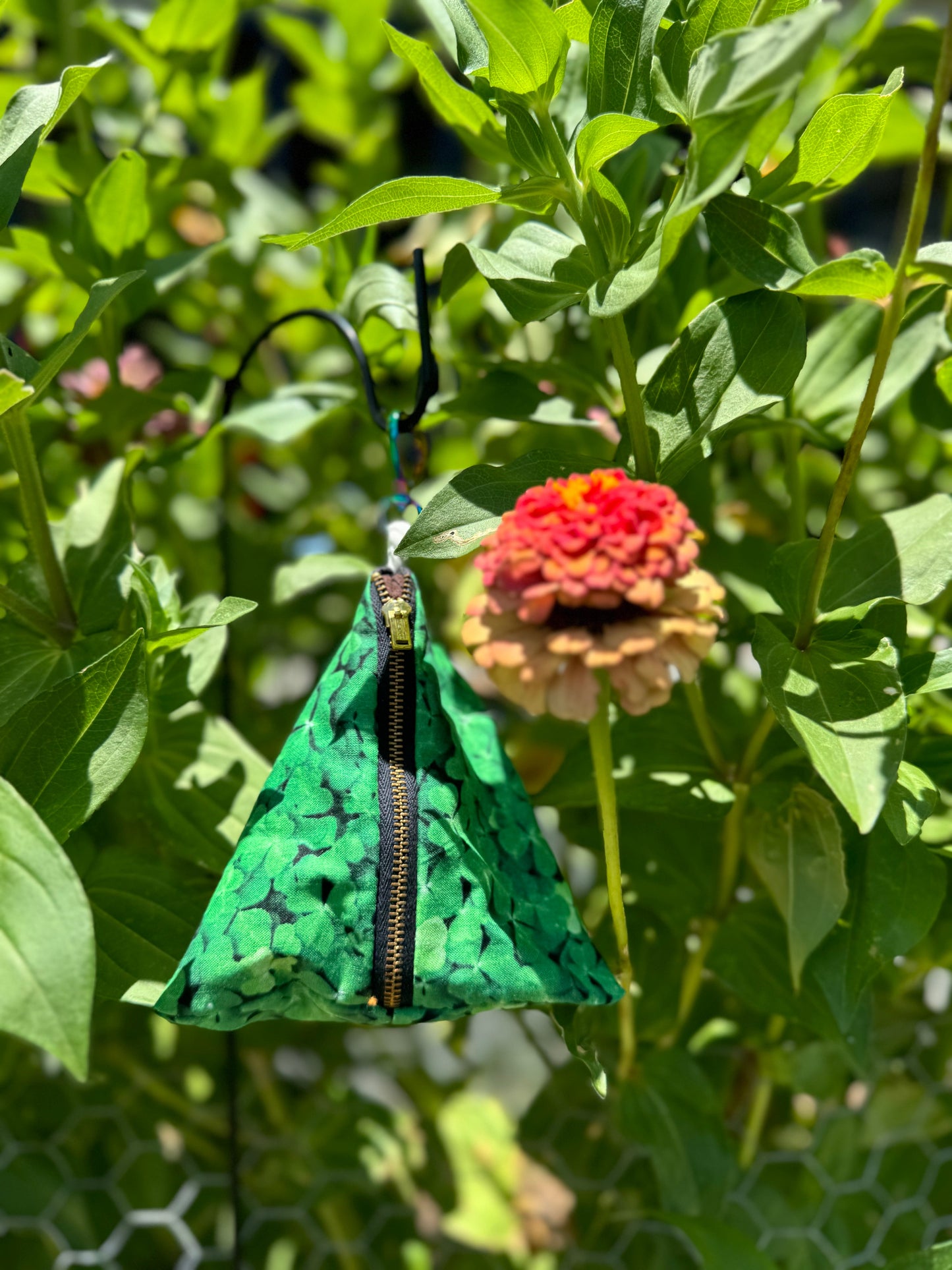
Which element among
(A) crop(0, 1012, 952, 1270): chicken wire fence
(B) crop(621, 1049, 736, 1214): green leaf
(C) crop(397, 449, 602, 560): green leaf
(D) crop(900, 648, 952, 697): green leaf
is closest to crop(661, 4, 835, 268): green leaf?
(C) crop(397, 449, 602, 560): green leaf

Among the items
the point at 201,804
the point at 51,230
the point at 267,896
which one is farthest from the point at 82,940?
the point at 51,230

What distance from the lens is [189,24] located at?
0.75 meters

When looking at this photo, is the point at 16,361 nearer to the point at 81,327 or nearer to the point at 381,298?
the point at 81,327

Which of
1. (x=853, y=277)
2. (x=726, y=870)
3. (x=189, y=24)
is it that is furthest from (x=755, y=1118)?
(x=189, y=24)

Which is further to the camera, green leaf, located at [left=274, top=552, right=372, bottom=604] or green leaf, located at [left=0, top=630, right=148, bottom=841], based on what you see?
green leaf, located at [left=274, top=552, right=372, bottom=604]

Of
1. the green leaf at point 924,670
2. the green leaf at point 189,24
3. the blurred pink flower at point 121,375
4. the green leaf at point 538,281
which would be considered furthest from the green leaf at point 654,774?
the green leaf at point 189,24

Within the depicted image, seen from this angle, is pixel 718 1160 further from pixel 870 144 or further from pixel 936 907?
pixel 870 144

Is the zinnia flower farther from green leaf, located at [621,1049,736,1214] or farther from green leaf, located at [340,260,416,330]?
green leaf, located at [621,1049,736,1214]

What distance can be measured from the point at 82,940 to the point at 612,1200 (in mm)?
528

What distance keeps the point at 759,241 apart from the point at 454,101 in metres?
0.16

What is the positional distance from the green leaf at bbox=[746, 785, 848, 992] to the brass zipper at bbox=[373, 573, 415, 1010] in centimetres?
17

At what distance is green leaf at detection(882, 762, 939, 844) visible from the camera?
44 cm

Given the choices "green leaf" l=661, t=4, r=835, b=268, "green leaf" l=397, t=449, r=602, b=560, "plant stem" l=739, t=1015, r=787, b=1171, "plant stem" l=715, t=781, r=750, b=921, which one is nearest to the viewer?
"green leaf" l=661, t=4, r=835, b=268

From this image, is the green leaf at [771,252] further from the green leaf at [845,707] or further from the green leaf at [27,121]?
the green leaf at [27,121]
